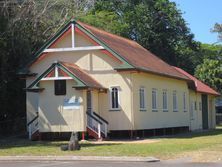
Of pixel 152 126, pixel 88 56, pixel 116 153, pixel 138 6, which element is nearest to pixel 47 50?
pixel 88 56

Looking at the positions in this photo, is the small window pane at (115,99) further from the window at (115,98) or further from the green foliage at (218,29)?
the green foliage at (218,29)

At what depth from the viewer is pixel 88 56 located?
111 ft

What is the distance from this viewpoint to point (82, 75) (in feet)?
106

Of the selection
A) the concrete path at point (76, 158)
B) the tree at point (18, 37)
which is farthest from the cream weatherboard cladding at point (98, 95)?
the concrete path at point (76, 158)

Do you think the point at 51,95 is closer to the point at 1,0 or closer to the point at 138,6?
the point at 1,0

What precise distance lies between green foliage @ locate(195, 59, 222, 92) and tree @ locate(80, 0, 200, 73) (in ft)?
7.00

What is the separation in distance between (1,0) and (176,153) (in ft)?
56.3

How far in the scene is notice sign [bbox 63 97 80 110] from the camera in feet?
103

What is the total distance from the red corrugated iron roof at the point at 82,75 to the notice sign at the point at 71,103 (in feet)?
3.73

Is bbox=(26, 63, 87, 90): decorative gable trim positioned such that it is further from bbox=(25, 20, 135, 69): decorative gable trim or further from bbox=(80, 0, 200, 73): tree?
bbox=(80, 0, 200, 73): tree

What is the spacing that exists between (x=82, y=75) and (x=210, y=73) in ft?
114

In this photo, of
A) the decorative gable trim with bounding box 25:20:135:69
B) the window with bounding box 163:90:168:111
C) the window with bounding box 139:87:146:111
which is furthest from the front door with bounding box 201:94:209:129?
the decorative gable trim with bounding box 25:20:135:69

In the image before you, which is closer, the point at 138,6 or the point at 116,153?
the point at 116,153

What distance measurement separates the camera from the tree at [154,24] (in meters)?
59.0
